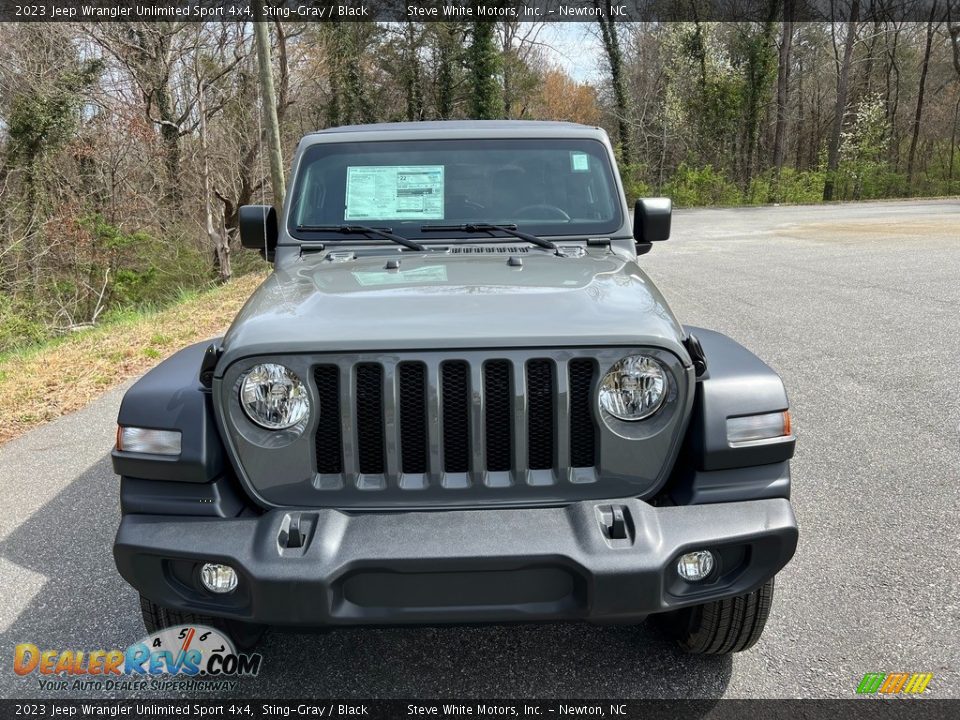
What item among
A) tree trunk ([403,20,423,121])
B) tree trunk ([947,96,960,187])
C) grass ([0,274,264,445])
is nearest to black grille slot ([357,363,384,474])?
grass ([0,274,264,445])

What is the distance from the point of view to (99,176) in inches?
759

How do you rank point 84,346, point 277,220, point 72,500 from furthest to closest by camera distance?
point 84,346 → point 72,500 → point 277,220

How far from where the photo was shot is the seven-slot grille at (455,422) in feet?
7.27

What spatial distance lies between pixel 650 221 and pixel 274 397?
216 cm

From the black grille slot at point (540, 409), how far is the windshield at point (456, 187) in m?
1.32

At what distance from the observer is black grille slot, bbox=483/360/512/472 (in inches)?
88.4

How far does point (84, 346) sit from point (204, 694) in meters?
6.92

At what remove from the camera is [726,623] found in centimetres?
250

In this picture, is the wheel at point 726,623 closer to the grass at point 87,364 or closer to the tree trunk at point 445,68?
the grass at point 87,364

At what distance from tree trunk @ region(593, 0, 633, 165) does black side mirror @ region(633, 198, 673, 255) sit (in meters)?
32.6

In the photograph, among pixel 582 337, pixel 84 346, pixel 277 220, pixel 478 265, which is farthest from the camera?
pixel 84 346

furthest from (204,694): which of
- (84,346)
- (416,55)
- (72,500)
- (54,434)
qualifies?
(416,55)

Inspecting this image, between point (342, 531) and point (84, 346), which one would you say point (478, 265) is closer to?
point (342, 531)

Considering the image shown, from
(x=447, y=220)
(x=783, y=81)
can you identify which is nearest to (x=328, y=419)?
(x=447, y=220)
